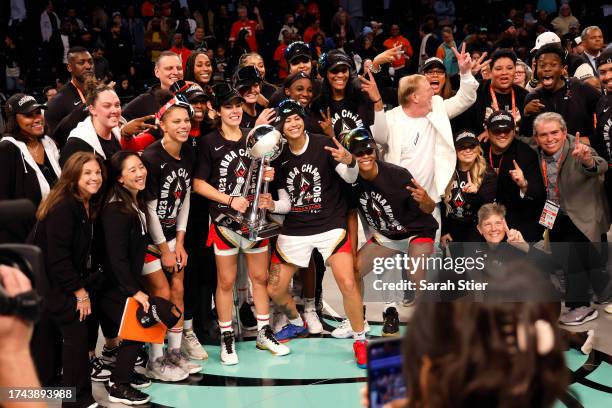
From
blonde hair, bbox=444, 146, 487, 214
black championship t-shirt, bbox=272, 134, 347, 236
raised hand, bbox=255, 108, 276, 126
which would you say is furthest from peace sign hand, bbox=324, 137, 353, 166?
blonde hair, bbox=444, 146, 487, 214

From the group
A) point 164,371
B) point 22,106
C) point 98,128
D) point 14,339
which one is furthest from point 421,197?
point 14,339

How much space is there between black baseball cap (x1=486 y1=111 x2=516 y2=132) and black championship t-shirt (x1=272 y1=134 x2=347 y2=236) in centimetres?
107

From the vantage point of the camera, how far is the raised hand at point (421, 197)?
498 centimetres

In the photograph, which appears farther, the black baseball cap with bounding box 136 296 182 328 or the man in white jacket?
the man in white jacket

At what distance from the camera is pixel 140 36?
12742 millimetres

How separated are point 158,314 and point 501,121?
8.13 feet

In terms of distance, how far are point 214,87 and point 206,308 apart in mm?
1498

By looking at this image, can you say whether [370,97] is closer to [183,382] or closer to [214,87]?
[214,87]

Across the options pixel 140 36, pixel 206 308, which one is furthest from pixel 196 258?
pixel 140 36

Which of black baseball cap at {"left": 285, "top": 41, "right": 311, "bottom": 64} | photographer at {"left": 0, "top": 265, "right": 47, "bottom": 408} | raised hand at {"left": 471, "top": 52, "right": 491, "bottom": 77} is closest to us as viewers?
photographer at {"left": 0, "top": 265, "right": 47, "bottom": 408}

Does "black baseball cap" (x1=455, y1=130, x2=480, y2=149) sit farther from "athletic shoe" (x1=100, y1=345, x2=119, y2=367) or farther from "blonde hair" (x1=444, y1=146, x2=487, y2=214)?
"athletic shoe" (x1=100, y1=345, x2=119, y2=367)

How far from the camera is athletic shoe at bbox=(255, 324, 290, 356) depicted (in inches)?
207

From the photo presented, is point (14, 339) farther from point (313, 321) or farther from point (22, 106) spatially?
point (313, 321)

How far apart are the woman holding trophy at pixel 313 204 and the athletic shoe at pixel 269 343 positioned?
0.46 metres
